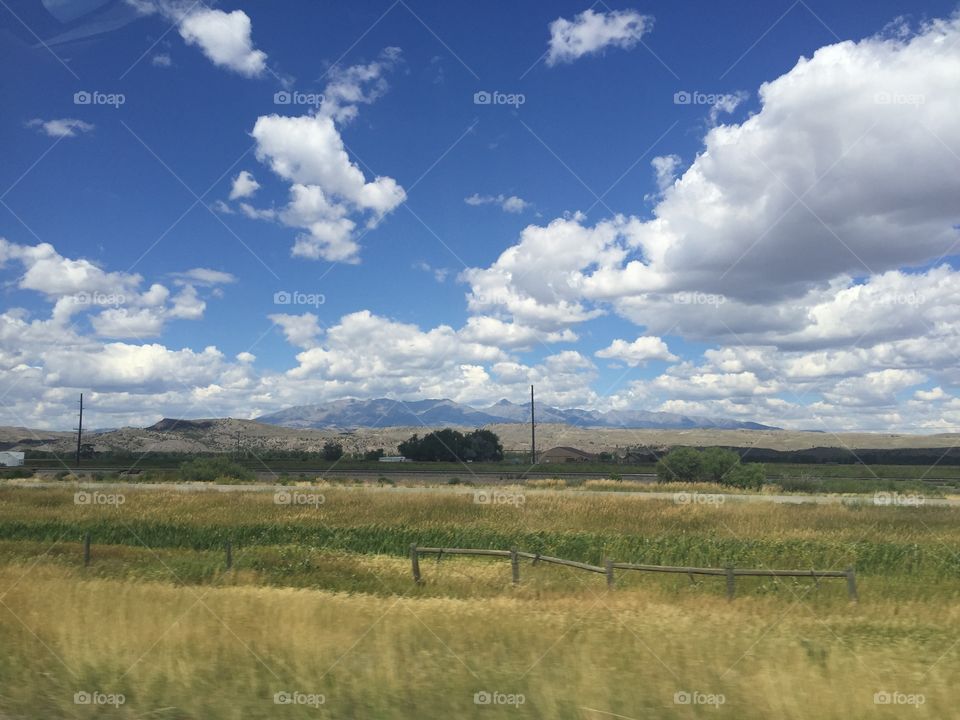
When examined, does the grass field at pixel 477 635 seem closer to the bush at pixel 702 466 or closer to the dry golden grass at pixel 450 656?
the dry golden grass at pixel 450 656

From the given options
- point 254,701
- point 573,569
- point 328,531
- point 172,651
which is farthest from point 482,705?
point 328,531

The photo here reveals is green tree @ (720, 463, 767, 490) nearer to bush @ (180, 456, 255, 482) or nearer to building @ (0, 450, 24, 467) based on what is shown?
bush @ (180, 456, 255, 482)

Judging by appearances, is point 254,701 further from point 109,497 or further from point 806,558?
point 109,497

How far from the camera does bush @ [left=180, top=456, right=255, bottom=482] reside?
59.0 meters

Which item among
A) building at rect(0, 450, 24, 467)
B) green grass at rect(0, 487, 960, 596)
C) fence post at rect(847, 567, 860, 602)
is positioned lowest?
green grass at rect(0, 487, 960, 596)

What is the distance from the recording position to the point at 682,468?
60125 millimetres

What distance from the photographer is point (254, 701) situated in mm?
8281

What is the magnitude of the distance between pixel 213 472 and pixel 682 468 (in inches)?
1650

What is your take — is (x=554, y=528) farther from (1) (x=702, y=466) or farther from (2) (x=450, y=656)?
(1) (x=702, y=466)

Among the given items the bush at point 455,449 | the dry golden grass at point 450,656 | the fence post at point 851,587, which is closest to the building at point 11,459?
the bush at point 455,449

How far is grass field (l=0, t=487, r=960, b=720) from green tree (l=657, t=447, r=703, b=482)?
33658 mm

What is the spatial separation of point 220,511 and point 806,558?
26664mm

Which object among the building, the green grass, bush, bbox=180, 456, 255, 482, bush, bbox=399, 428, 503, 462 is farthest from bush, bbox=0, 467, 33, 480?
bush, bbox=399, 428, 503, 462

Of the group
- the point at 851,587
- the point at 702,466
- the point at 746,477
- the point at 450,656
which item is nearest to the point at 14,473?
the point at 702,466
